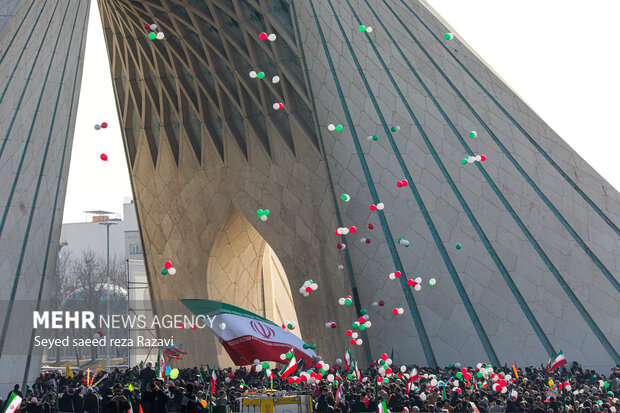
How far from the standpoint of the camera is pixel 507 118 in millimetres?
16031

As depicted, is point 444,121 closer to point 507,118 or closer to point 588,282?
point 507,118

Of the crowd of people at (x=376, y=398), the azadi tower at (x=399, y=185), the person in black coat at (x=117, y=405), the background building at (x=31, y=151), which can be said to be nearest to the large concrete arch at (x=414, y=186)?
the azadi tower at (x=399, y=185)

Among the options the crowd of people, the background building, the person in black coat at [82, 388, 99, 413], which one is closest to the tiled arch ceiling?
the background building

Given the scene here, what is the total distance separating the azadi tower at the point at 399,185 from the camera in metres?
14.4

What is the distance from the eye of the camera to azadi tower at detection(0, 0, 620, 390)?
1435 centimetres

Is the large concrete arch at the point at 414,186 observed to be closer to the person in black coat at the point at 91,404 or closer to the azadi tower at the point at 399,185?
the azadi tower at the point at 399,185

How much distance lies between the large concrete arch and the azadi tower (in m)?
0.03

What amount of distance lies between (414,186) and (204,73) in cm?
819

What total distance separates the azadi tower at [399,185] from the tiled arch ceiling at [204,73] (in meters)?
0.06

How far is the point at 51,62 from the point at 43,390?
636 cm

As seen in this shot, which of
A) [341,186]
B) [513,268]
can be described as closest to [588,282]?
[513,268]

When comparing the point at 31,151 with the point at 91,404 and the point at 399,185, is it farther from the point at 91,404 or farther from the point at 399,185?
the point at 399,185

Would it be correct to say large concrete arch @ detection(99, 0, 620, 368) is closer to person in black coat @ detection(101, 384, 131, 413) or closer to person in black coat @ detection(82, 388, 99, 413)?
person in black coat @ detection(82, 388, 99, 413)

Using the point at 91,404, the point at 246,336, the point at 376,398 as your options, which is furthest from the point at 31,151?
the point at 376,398
